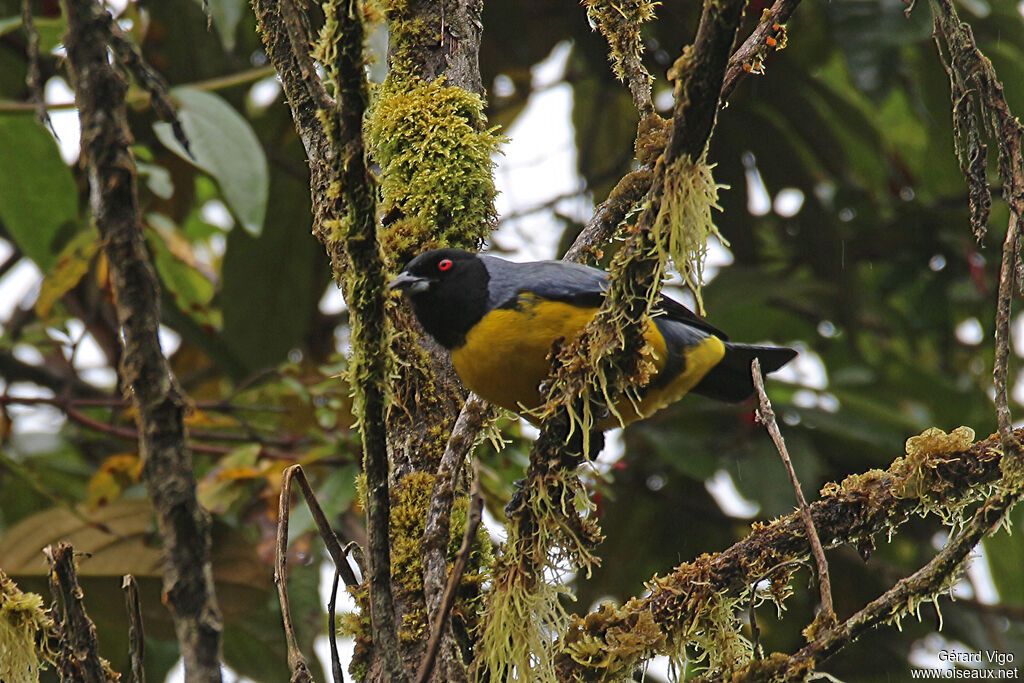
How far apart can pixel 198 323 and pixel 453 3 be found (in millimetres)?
3046

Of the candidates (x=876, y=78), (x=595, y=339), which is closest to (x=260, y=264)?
(x=876, y=78)

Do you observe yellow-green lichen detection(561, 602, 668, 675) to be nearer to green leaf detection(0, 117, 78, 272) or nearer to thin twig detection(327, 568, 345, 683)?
thin twig detection(327, 568, 345, 683)

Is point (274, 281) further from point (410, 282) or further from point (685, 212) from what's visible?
point (685, 212)

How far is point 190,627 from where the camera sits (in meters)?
1.26

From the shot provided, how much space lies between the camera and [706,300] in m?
5.04

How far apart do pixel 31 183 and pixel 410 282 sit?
2.13 metres

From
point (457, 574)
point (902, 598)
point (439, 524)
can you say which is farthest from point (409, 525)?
point (902, 598)

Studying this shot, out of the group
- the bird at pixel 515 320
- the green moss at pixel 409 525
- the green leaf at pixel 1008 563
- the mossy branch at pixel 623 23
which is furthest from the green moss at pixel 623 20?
the green leaf at pixel 1008 563

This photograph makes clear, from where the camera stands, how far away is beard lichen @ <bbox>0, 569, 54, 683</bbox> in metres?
2.05

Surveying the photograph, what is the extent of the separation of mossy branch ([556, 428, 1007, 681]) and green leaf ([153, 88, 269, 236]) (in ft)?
7.09

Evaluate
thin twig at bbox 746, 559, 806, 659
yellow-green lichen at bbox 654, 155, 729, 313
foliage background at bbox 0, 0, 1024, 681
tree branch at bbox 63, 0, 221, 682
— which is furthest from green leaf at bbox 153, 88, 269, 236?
tree branch at bbox 63, 0, 221, 682

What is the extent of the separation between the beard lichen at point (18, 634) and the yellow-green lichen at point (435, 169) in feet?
3.86

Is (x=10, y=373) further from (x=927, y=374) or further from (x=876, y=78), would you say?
(x=927, y=374)

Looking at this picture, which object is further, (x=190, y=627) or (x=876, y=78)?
(x=876, y=78)
